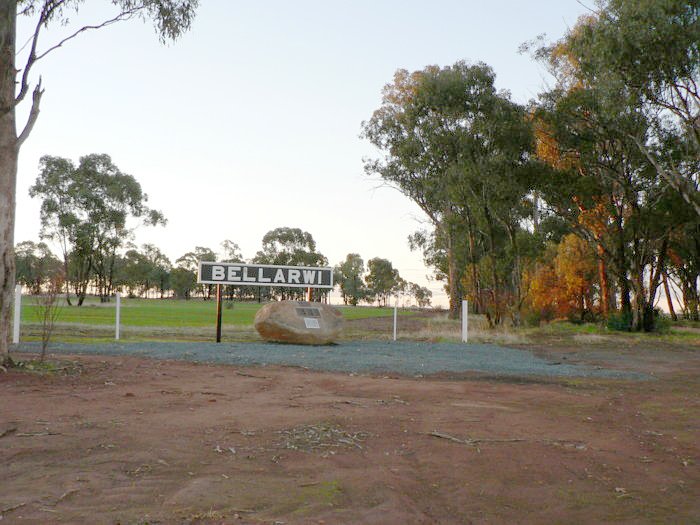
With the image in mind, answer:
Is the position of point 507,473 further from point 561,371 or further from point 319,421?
point 561,371

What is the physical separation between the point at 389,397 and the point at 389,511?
4366mm

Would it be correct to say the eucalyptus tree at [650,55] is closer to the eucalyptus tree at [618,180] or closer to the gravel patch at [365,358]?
the eucalyptus tree at [618,180]

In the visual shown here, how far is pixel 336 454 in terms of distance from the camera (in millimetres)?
5215

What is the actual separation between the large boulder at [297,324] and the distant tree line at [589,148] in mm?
12549

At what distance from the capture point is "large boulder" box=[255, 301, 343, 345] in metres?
17.6

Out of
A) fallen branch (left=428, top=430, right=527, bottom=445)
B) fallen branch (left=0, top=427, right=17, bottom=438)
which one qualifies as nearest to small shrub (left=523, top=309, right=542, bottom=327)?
fallen branch (left=428, top=430, right=527, bottom=445)

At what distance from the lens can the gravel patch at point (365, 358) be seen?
39.2 ft

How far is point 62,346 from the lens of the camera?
48.5 feet

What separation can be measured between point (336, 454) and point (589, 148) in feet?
82.9

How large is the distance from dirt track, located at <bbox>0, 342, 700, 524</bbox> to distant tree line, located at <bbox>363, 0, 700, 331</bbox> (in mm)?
16547

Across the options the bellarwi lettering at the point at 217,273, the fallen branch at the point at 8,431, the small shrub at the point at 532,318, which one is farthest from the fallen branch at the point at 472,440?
the small shrub at the point at 532,318

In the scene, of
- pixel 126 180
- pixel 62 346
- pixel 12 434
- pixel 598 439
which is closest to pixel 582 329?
pixel 62 346

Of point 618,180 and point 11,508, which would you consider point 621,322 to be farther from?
point 11,508

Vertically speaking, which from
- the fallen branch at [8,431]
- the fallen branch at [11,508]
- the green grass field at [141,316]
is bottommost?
the green grass field at [141,316]
